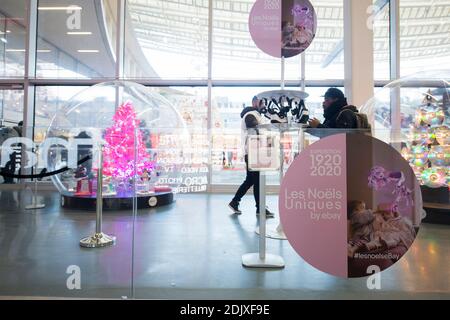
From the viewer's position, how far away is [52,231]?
2.97m

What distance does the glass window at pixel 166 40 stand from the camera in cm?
631

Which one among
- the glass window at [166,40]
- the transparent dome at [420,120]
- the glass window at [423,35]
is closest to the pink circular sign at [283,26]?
the transparent dome at [420,120]

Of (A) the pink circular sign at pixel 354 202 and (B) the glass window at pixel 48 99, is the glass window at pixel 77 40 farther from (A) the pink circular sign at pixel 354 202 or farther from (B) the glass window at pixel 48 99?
(A) the pink circular sign at pixel 354 202

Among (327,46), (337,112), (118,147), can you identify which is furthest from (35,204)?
(327,46)

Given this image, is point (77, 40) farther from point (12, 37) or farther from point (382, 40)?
point (382, 40)

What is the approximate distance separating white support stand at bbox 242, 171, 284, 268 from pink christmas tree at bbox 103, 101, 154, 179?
87cm

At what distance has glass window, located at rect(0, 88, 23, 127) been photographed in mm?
6508

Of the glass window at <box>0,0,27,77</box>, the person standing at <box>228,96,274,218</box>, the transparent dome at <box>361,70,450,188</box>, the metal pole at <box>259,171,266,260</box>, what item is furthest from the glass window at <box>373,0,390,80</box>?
the glass window at <box>0,0,27,77</box>

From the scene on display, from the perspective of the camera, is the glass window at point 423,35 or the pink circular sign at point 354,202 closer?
the pink circular sign at point 354,202

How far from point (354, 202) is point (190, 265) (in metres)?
1.14

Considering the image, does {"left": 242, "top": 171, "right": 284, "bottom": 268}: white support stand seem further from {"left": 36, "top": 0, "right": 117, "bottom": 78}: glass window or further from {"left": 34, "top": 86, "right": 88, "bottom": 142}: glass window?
{"left": 34, "top": 86, "right": 88, "bottom": 142}: glass window

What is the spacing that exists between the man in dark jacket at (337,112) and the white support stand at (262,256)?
780mm

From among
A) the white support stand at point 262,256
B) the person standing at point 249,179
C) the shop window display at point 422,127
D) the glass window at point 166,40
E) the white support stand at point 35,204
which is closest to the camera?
the shop window display at point 422,127

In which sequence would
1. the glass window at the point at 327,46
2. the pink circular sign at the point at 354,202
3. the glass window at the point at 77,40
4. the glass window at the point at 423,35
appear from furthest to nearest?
the glass window at the point at 77,40
the glass window at the point at 423,35
the glass window at the point at 327,46
the pink circular sign at the point at 354,202
